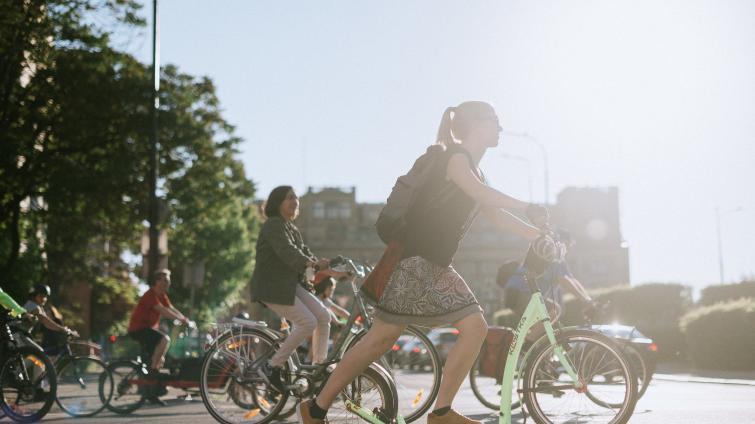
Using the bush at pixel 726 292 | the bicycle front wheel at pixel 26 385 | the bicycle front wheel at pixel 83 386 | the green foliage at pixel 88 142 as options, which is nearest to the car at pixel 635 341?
the bicycle front wheel at pixel 26 385

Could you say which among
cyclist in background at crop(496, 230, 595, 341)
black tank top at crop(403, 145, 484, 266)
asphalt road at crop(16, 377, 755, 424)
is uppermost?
black tank top at crop(403, 145, 484, 266)

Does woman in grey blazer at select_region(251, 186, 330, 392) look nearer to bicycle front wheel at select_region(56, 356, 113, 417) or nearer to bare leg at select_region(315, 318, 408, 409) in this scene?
bare leg at select_region(315, 318, 408, 409)

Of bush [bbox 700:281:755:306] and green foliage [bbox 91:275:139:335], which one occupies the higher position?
bush [bbox 700:281:755:306]

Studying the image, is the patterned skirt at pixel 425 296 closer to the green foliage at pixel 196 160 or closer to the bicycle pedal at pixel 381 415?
the bicycle pedal at pixel 381 415

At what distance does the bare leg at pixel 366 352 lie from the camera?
Result: 475 centimetres

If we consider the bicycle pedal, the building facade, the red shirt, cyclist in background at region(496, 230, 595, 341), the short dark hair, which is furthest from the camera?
the building facade

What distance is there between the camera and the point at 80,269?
107 feet

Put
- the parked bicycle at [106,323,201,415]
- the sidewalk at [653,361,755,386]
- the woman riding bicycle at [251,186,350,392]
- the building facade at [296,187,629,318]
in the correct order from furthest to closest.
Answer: the building facade at [296,187,629,318]
the sidewalk at [653,361,755,386]
the parked bicycle at [106,323,201,415]
the woman riding bicycle at [251,186,350,392]

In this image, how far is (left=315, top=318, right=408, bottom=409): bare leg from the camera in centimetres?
475

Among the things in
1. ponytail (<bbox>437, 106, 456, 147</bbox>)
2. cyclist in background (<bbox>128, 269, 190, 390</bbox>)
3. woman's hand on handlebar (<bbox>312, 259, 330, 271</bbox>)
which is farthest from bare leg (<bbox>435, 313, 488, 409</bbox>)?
cyclist in background (<bbox>128, 269, 190, 390</bbox>)

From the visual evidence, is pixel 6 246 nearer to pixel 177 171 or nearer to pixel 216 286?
pixel 177 171

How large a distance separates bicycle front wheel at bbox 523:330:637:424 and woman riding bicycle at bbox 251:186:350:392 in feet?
7.03

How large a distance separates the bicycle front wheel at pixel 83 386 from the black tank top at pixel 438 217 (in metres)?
6.28

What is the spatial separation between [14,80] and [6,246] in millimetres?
4968
